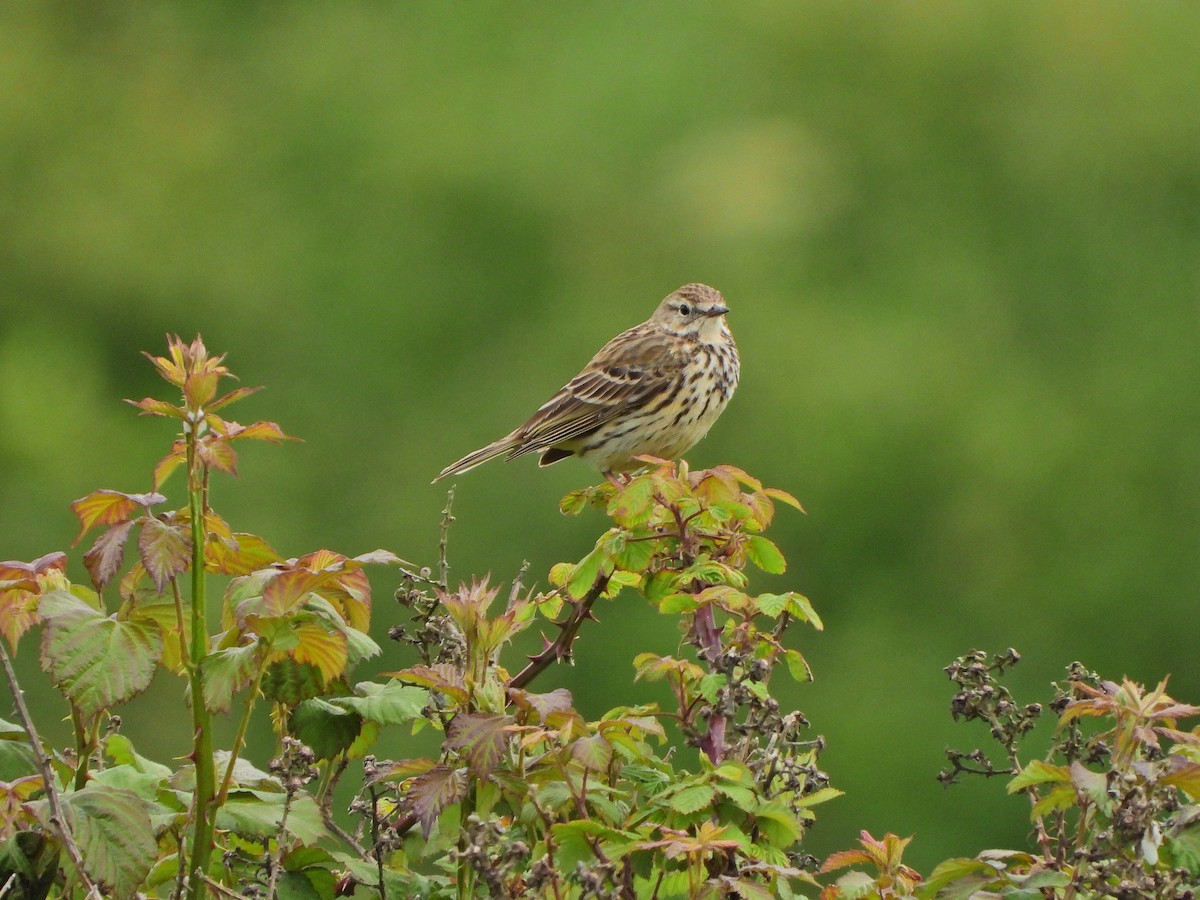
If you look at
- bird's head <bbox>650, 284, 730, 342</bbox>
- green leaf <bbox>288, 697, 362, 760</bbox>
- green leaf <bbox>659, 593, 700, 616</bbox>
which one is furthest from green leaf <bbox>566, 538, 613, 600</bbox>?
bird's head <bbox>650, 284, 730, 342</bbox>

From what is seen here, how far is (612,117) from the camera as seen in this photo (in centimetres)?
2328

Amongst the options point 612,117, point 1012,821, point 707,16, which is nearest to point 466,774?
point 1012,821

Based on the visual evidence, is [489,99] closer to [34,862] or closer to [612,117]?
[612,117]

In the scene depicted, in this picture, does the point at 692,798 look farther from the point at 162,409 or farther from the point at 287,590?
the point at 162,409

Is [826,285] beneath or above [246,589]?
above

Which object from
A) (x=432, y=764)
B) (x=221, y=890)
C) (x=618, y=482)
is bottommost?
(x=221, y=890)

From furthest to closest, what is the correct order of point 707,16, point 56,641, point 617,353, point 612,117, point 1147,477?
point 707,16
point 612,117
point 1147,477
point 617,353
point 56,641

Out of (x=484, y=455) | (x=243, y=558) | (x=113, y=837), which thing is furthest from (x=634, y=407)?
(x=113, y=837)

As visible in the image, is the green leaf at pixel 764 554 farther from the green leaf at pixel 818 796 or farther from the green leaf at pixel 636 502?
the green leaf at pixel 818 796

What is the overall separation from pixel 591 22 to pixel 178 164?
5852mm

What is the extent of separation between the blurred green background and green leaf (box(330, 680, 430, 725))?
47.3ft

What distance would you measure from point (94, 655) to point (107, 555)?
0.14m

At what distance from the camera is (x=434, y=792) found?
2.03 m

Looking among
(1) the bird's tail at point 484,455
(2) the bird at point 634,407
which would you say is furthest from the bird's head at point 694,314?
(1) the bird's tail at point 484,455
